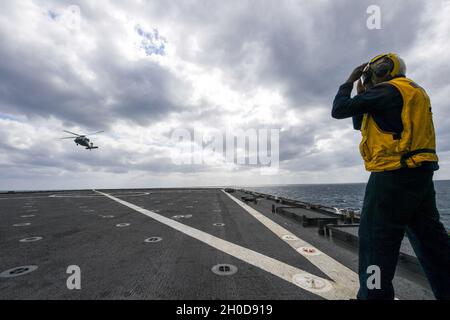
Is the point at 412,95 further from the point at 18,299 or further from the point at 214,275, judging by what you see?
the point at 18,299

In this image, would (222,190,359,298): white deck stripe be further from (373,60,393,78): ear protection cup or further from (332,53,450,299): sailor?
(373,60,393,78): ear protection cup

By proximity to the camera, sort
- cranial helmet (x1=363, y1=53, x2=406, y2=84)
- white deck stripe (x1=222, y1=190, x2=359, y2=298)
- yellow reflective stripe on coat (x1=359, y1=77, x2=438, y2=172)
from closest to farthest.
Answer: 1. yellow reflective stripe on coat (x1=359, y1=77, x2=438, y2=172)
2. cranial helmet (x1=363, y1=53, x2=406, y2=84)
3. white deck stripe (x1=222, y1=190, x2=359, y2=298)

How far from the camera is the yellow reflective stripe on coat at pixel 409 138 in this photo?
1591mm

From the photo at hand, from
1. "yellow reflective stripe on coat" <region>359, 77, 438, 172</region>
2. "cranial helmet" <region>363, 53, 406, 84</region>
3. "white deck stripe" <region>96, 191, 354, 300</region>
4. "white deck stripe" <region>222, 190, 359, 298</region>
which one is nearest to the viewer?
"yellow reflective stripe on coat" <region>359, 77, 438, 172</region>

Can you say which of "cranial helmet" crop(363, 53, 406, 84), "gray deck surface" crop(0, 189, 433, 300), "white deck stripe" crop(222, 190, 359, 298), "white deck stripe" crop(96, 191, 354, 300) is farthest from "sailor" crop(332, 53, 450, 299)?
"gray deck surface" crop(0, 189, 433, 300)

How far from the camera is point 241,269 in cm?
282

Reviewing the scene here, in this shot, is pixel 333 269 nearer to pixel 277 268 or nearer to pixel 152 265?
pixel 277 268

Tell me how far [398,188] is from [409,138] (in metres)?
0.43

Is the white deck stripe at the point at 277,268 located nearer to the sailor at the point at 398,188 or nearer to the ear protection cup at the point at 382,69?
the sailor at the point at 398,188

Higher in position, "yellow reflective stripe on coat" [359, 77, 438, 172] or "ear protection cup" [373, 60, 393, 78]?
"ear protection cup" [373, 60, 393, 78]

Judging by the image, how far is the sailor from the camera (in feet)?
5.28

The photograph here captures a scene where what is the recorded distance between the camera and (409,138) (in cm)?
158

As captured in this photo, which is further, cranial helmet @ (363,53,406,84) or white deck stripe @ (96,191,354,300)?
white deck stripe @ (96,191,354,300)
